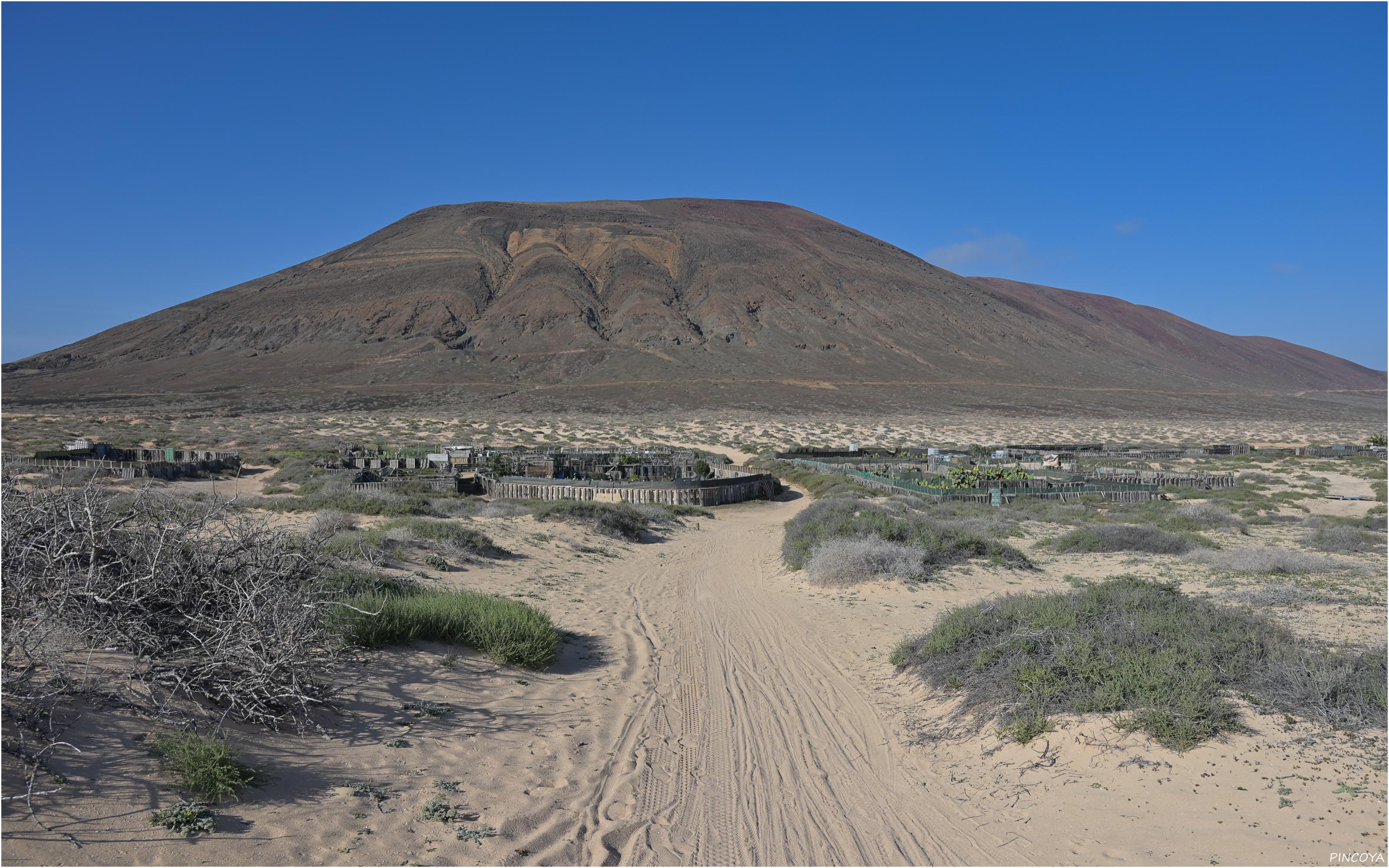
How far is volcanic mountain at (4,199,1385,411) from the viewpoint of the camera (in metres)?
88.7

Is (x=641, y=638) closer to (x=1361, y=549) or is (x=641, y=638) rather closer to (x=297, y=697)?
(x=297, y=697)

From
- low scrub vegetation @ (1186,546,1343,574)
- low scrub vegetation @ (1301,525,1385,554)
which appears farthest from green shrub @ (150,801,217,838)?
low scrub vegetation @ (1301,525,1385,554)

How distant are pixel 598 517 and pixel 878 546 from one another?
646 centimetres

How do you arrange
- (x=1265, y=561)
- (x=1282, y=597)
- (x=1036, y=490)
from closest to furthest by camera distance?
(x=1282, y=597) < (x=1265, y=561) < (x=1036, y=490)

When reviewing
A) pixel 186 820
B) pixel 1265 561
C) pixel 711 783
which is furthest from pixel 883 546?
pixel 186 820

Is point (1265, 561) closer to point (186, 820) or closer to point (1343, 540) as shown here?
point (1343, 540)

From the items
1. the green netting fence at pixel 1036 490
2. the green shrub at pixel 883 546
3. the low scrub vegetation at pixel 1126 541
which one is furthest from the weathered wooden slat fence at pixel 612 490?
the low scrub vegetation at pixel 1126 541

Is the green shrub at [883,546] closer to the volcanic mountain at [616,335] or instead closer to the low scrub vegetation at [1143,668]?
the low scrub vegetation at [1143,668]

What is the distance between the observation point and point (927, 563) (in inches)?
517

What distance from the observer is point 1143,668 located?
6.21m

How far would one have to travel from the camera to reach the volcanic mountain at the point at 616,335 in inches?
3492

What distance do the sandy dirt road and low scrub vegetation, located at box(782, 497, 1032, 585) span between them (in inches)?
95.0

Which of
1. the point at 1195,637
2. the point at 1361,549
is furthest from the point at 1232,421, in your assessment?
the point at 1195,637

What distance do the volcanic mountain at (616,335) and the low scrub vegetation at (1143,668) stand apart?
221 feet
